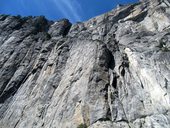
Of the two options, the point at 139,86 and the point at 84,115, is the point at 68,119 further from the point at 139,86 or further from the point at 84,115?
the point at 139,86

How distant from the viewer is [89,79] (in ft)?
151

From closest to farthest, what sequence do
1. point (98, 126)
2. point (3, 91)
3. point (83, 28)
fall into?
point (98, 126)
point (3, 91)
point (83, 28)

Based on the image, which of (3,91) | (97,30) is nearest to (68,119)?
(3,91)

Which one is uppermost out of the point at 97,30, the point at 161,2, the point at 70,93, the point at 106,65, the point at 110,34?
the point at 161,2

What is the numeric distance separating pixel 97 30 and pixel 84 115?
134 ft

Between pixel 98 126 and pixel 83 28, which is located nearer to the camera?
pixel 98 126

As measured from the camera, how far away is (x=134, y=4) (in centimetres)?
9144

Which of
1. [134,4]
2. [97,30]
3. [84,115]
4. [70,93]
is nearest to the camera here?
[84,115]

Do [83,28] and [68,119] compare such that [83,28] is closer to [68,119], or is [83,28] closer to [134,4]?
[134,4]

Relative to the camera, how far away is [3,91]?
54.8m

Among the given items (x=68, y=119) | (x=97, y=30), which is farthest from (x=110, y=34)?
(x=68, y=119)

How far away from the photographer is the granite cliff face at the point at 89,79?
1535 inches

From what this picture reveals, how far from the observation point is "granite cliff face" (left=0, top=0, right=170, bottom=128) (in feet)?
128

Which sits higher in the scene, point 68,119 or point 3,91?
point 3,91
